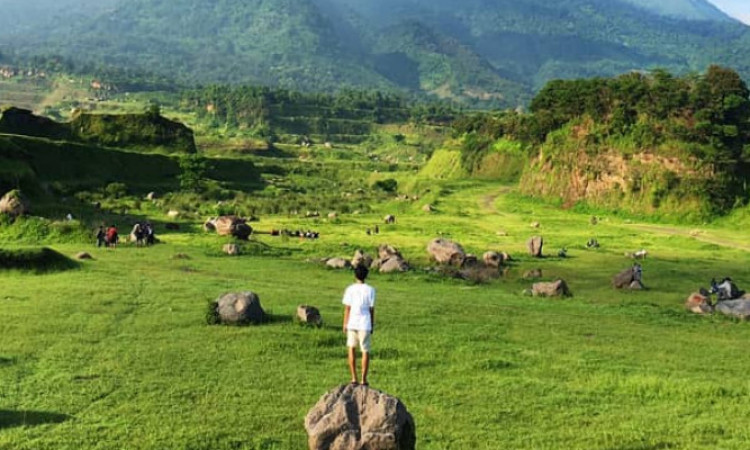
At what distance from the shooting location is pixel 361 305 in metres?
14.8

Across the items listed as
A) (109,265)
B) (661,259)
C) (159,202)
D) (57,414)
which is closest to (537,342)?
(57,414)

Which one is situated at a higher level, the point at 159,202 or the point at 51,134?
the point at 51,134

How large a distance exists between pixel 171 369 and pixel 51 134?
99081 millimetres

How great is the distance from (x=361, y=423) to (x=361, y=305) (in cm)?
258

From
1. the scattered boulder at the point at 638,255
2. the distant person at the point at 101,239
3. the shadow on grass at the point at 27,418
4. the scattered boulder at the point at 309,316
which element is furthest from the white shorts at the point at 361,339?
the scattered boulder at the point at 638,255

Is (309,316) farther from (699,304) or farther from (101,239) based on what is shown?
(101,239)

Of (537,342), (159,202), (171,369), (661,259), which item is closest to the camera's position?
(171,369)

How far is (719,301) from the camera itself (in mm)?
33125

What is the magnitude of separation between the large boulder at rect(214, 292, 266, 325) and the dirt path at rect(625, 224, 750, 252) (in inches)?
1737

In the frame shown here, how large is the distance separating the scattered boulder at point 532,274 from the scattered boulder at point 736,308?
450 inches

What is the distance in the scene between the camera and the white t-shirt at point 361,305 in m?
14.8

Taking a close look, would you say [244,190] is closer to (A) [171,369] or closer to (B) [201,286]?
(B) [201,286]

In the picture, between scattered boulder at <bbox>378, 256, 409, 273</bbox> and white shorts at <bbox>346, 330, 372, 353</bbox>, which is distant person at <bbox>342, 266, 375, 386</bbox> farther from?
scattered boulder at <bbox>378, 256, 409, 273</bbox>

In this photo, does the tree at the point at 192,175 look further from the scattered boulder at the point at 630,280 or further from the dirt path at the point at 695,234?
the scattered boulder at the point at 630,280
